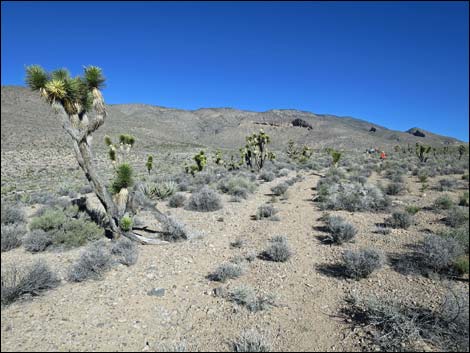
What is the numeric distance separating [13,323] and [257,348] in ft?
11.7

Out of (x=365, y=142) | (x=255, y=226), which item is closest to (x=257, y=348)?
(x=255, y=226)

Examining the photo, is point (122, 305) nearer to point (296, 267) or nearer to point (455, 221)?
point (296, 267)

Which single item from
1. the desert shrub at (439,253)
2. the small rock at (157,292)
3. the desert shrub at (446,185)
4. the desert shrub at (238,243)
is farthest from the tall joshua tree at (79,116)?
the desert shrub at (446,185)

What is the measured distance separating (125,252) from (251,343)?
3953 mm

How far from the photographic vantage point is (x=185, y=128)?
111 m

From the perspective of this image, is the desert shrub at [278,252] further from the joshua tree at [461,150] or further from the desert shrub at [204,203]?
the joshua tree at [461,150]

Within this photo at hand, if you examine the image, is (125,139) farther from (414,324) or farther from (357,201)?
(414,324)

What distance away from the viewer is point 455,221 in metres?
Result: 8.20

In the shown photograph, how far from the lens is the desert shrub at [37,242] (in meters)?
6.84

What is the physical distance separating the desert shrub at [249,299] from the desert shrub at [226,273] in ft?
2.10

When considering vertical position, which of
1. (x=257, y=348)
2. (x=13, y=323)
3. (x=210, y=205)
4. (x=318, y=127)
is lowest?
(x=13, y=323)

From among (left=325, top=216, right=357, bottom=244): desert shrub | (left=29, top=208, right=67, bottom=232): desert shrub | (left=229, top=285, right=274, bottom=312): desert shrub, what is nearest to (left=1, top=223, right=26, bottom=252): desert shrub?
(left=29, top=208, right=67, bottom=232): desert shrub

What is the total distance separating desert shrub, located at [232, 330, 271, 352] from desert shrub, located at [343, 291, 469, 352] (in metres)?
1.49

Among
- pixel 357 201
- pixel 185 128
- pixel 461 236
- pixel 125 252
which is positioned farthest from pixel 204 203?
pixel 185 128
